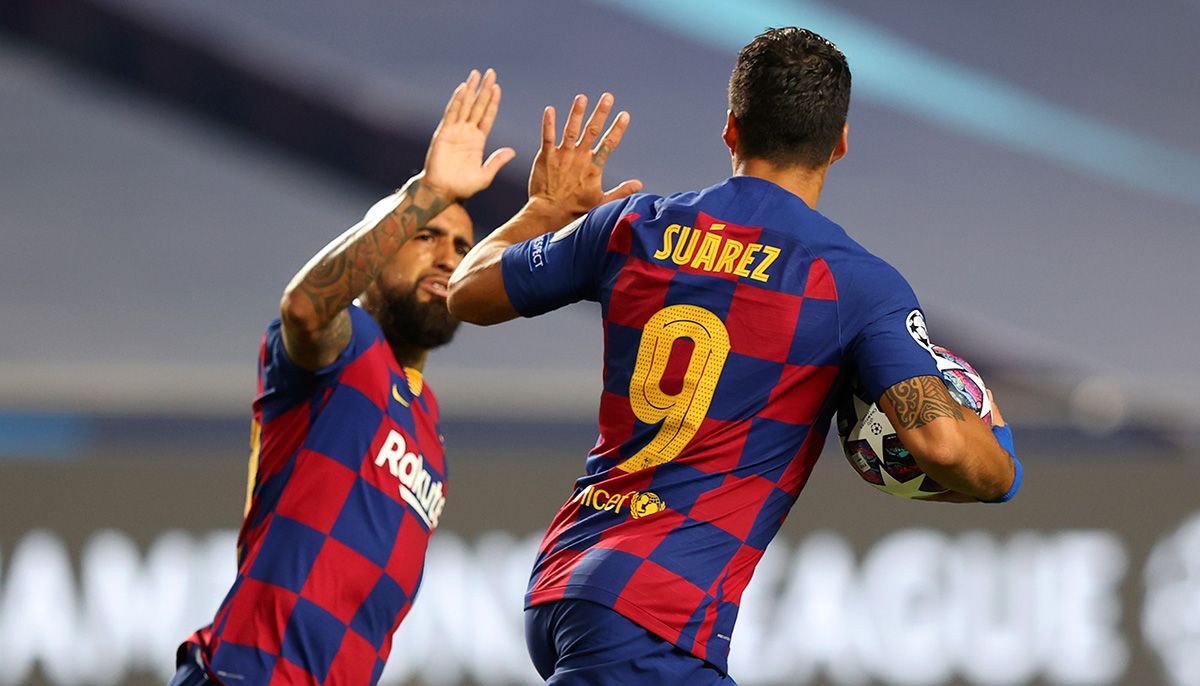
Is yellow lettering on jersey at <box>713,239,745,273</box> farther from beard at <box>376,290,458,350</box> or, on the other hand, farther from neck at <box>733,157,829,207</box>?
beard at <box>376,290,458,350</box>

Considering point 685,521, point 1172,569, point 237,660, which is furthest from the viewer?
point 1172,569

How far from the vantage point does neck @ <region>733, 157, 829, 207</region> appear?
9.74ft

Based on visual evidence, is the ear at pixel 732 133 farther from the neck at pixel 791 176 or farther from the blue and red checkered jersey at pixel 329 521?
the blue and red checkered jersey at pixel 329 521

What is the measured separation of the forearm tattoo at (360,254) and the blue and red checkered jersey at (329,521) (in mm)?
347

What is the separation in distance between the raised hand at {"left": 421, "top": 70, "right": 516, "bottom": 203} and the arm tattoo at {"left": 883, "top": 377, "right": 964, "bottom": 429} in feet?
4.38

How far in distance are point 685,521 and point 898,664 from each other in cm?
545

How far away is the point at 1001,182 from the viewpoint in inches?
463

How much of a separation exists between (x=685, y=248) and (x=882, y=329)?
16.6 inches

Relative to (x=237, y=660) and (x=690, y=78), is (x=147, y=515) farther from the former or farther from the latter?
(x=690, y=78)

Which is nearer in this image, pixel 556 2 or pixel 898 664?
pixel 898 664

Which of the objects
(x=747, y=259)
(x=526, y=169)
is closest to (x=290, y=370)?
(x=747, y=259)

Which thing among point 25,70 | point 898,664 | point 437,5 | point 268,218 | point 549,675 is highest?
point 437,5

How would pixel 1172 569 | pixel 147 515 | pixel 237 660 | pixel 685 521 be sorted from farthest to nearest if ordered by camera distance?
pixel 1172 569
pixel 147 515
pixel 237 660
pixel 685 521

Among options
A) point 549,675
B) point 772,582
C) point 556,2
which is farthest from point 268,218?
point 549,675
